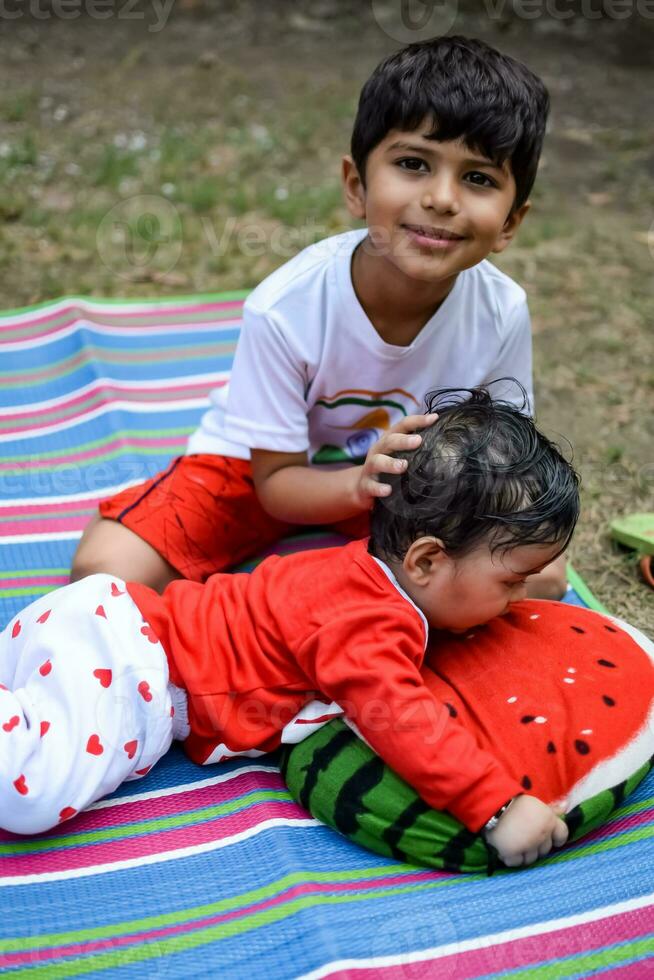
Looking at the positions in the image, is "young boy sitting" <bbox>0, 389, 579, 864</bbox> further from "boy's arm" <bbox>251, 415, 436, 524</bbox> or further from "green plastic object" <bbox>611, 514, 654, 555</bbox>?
"green plastic object" <bbox>611, 514, 654, 555</bbox>

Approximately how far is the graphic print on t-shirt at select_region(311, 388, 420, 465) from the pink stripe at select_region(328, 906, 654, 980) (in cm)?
106

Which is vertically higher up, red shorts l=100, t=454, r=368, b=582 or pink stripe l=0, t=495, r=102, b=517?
red shorts l=100, t=454, r=368, b=582

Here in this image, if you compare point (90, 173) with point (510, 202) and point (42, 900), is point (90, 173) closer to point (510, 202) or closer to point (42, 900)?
point (510, 202)

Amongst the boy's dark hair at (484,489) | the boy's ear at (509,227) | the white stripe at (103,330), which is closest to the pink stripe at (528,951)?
the boy's dark hair at (484,489)

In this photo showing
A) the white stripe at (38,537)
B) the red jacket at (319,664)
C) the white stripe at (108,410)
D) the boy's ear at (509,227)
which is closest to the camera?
the red jacket at (319,664)

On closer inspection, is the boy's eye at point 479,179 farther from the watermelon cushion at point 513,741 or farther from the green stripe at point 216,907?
the green stripe at point 216,907

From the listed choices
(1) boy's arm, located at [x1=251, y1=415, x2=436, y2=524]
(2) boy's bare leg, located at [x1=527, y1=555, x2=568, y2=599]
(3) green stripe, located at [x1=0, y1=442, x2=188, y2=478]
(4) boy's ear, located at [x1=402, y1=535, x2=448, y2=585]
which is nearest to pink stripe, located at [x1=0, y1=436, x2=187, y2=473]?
(3) green stripe, located at [x1=0, y1=442, x2=188, y2=478]

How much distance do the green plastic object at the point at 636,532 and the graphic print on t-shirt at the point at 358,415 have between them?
1.93 ft

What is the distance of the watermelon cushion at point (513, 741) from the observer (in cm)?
158

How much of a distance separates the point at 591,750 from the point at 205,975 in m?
0.64

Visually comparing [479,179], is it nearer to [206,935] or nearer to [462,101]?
[462,101]

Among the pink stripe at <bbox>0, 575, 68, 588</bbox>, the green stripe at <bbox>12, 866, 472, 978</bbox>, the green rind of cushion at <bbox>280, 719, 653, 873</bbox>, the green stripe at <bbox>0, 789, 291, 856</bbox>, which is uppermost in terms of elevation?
the green rind of cushion at <bbox>280, 719, 653, 873</bbox>

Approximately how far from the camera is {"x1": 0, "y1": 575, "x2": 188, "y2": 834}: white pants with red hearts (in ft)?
5.08

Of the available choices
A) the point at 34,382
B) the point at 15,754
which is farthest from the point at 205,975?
the point at 34,382
